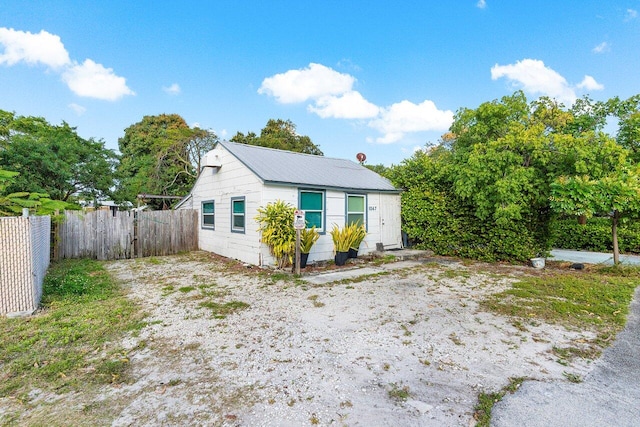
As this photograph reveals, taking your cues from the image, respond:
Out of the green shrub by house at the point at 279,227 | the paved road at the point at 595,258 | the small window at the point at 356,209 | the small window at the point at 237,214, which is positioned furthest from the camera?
the small window at the point at 356,209

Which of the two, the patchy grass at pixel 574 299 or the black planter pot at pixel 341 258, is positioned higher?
the black planter pot at pixel 341 258

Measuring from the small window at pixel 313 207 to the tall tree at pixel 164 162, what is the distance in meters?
10.4

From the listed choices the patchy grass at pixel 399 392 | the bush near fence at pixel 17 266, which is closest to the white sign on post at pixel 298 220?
the bush near fence at pixel 17 266

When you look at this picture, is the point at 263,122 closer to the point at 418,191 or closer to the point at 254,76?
the point at 254,76

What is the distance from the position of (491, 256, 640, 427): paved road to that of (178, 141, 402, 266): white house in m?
6.21

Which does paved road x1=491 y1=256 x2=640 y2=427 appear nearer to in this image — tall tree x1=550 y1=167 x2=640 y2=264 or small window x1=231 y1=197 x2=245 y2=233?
tall tree x1=550 y1=167 x2=640 y2=264

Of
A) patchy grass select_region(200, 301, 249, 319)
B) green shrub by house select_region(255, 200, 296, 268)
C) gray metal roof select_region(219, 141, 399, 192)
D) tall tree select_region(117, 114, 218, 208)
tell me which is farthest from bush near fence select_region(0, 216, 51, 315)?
tall tree select_region(117, 114, 218, 208)

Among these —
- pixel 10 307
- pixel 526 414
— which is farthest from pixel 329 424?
pixel 10 307

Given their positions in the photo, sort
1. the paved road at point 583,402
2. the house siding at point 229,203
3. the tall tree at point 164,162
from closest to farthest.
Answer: the paved road at point 583,402, the house siding at point 229,203, the tall tree at point 164,162

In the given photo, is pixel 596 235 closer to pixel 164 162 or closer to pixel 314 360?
pixel 314 360

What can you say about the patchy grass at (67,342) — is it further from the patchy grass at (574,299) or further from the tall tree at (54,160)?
the tall tree at (54,160)

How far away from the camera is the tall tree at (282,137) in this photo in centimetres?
2311

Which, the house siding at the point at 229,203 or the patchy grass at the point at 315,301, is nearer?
the patchy grass at the point at 315,301

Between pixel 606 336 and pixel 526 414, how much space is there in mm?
2303
